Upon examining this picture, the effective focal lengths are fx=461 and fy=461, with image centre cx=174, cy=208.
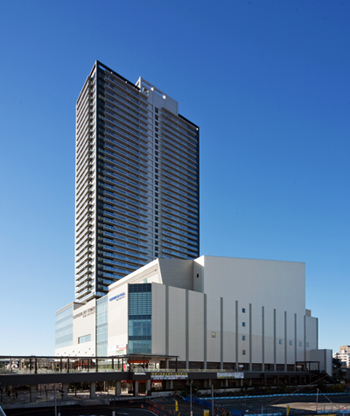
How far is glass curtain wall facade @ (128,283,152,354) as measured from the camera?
107625mm

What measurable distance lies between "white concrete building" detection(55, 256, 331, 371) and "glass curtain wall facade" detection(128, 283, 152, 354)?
0.74 feet

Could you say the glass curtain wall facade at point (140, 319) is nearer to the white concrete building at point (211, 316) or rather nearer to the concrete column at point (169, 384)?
the white concrete building at point (211, 316)

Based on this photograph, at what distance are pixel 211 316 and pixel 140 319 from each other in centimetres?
2002

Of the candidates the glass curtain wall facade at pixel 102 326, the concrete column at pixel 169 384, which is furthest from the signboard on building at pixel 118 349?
the concrete column at pixel 169 384

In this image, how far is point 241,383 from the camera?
4636 inches

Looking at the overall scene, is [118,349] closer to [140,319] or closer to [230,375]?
[140,319]

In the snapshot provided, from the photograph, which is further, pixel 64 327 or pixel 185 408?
pixel 64 327

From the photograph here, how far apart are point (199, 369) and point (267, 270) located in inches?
1452

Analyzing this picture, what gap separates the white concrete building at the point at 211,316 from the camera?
110 meters

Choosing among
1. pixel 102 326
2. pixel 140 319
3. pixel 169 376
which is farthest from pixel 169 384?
pixel 102 326

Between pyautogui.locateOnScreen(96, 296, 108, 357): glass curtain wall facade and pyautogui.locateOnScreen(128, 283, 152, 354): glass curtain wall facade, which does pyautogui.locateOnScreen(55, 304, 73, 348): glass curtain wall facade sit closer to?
pyautogui.locateOnScreen(96, 296, 108, 357): glass curtain wall facade

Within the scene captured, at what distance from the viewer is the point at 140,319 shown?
109 m

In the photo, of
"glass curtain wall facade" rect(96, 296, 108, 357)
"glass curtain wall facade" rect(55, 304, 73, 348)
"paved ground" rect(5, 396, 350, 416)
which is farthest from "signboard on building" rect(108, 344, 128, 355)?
"glass curtain wall facade" rect(55, 304, 73, 348)

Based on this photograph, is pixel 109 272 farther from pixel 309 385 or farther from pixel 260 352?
pixel 309 385
